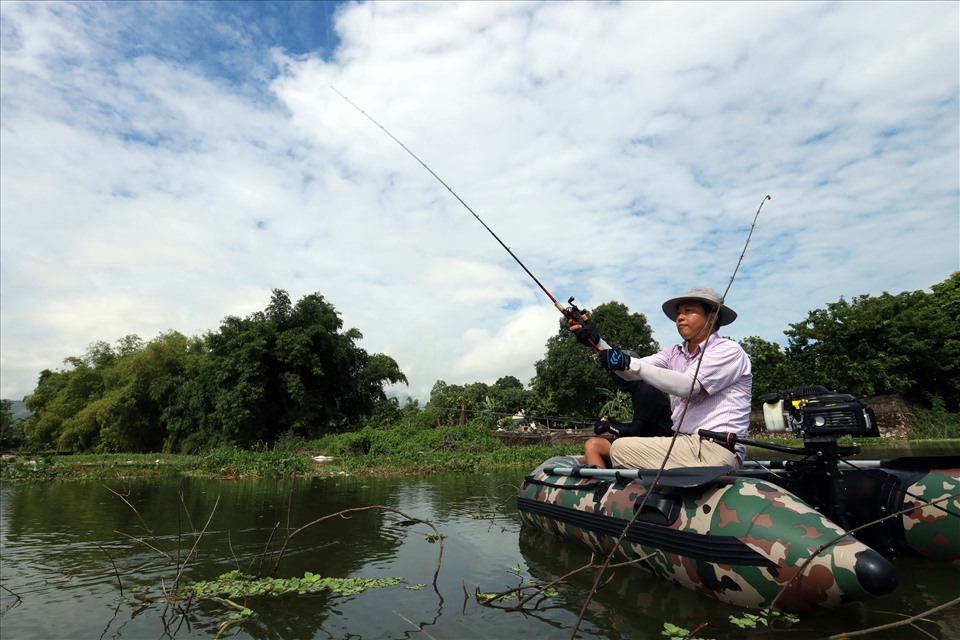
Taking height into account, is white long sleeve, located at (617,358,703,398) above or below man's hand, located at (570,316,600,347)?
below

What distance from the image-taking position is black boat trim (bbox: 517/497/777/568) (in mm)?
2898

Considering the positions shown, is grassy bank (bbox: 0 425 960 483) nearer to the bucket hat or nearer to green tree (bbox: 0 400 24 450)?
the bucket hat

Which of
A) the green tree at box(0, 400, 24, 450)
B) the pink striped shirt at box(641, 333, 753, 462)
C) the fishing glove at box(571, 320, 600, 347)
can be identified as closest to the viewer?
the pink striped shirt at box(641, 333, 753, 462)

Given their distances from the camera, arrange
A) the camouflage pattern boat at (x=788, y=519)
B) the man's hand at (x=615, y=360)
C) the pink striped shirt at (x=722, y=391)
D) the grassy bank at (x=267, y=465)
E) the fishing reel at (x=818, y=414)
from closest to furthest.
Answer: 1. the camouflage pattern boat at (x=788, y=519)
2. the fishing reel at (x=818, y=414)
3. the pink striped shirt at (x=722, y=391)
4. the man's hand at (x=615, y=360)
5. the grassy bank at (x=267, y=465)

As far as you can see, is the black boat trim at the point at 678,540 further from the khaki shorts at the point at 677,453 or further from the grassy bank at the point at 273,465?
the grassy bank at the point at 273,465

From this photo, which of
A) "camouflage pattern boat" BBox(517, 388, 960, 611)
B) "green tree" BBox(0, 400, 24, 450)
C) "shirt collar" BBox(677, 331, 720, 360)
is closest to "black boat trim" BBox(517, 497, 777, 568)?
"camouflage pattern boat" BBox(517, 388, 960, 611)

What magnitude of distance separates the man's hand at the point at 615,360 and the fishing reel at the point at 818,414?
86 cm

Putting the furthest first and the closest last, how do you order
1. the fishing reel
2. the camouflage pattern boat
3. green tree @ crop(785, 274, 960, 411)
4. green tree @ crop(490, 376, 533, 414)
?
green tree @ crop(490, 376, 533, 414) < green tree @ crop(785, 274, 960, 411) < the fishing reel < the camouflage pattern boat

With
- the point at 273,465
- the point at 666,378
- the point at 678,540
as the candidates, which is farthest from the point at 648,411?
the point at 273,465

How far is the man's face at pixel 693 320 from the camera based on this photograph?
3.90 meters

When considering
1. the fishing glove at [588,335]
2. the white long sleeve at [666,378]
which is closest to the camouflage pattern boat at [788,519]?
the white long sleeve at [666,378]

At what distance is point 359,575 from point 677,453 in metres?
2.26

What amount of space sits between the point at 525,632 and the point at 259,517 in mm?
4385

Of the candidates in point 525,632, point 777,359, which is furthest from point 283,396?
point 777,359
